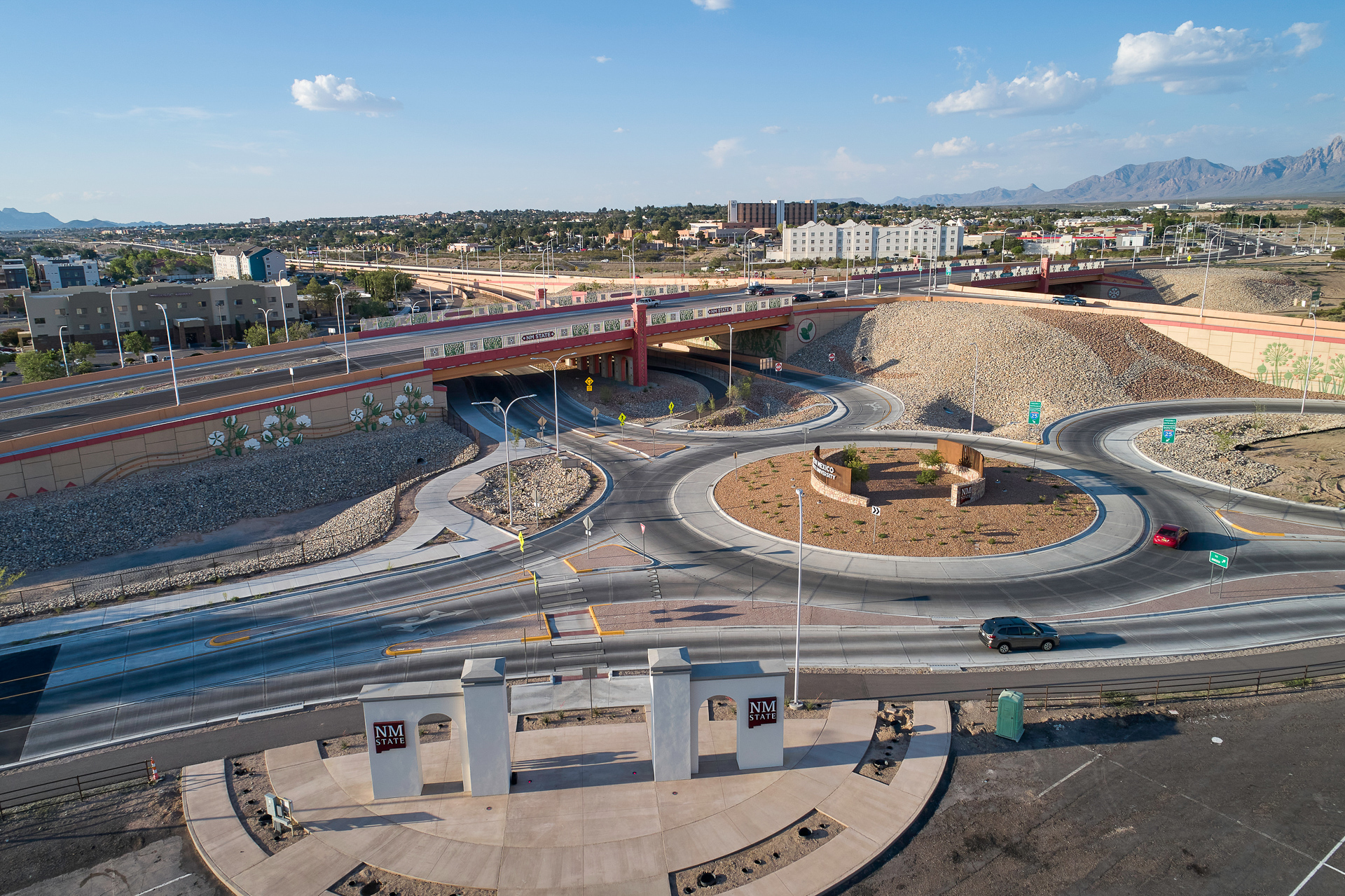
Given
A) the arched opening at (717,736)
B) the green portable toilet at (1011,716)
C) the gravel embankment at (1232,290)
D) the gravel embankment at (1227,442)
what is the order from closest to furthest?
the arched opening at (717,736) < the green portable toilet at (1011,716) < the gravel embankment at (1227,442) < the gravel embankment at (1232,290)

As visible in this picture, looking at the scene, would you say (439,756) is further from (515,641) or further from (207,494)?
(207,494)

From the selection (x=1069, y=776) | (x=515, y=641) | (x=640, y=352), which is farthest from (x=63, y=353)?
(x=1069, y=776)

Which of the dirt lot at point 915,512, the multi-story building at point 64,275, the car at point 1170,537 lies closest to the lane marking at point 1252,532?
the car at point 1170,537

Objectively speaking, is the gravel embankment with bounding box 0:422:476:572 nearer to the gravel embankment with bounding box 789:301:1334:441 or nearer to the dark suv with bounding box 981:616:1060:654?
the gravel embankment with bounding box 789:301:1334:441

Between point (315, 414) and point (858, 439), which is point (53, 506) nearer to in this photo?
point (315, 414)

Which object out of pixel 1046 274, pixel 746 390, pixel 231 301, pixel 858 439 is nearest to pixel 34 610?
pixel 858 439

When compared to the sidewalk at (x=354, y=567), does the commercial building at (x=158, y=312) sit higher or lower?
higher

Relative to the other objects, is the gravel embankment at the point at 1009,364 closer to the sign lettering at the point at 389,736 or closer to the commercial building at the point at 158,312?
the sign lettering at the point at 389,736
